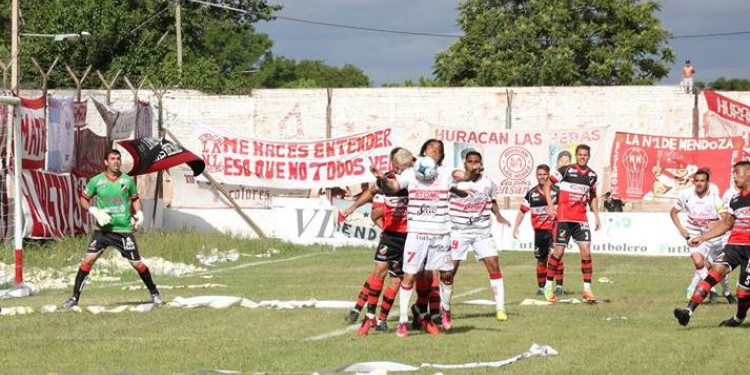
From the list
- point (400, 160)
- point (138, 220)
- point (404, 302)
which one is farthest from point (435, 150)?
point (138, 220)

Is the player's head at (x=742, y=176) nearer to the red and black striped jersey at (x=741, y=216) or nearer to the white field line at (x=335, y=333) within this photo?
the red and black striped jersey at (x=741, y=216)

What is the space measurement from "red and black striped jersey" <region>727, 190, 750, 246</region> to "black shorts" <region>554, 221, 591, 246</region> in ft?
14.1

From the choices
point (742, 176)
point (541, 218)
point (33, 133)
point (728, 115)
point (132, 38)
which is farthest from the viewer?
point (132, 38)

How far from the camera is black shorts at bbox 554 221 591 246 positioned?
1992cm

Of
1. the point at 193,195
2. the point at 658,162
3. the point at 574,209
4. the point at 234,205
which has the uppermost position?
the point at 658,162

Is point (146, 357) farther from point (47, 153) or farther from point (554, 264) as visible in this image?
point (47, 153)

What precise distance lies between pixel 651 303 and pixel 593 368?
7810 millimetres

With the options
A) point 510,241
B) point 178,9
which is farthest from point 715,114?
point 178,9

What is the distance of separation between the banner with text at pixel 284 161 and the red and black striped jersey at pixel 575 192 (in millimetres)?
17677

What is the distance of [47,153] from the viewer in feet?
96.1

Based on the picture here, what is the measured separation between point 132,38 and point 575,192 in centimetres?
4812

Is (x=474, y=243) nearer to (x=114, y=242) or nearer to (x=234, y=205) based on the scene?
(x=114, y=242)

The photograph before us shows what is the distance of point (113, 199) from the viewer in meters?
17.9

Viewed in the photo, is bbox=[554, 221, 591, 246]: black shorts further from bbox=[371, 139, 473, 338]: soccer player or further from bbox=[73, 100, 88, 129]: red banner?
bbox=[73, 100, 88, 129]: red banner
